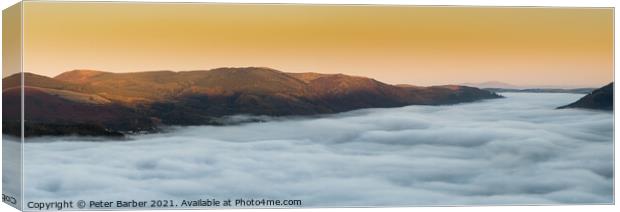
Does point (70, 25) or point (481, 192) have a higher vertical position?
point (70, 25)

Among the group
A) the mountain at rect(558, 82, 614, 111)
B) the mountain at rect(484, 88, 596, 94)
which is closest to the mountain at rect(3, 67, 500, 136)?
the mountain at rect(484, 88, 596, 94)

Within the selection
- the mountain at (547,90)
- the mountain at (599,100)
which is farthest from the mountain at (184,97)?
the mountain at (599,100)

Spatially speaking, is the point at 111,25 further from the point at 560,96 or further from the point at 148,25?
the point at 560,96

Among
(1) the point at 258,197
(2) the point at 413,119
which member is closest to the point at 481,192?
(2) the point at 413,119

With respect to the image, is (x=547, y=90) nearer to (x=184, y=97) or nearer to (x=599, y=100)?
(x=599, y=100)

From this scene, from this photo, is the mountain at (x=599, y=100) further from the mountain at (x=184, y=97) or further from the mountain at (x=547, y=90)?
the mountain at (x=184, y=97)

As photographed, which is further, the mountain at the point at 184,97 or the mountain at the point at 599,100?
the mountain at the point at 599,100
